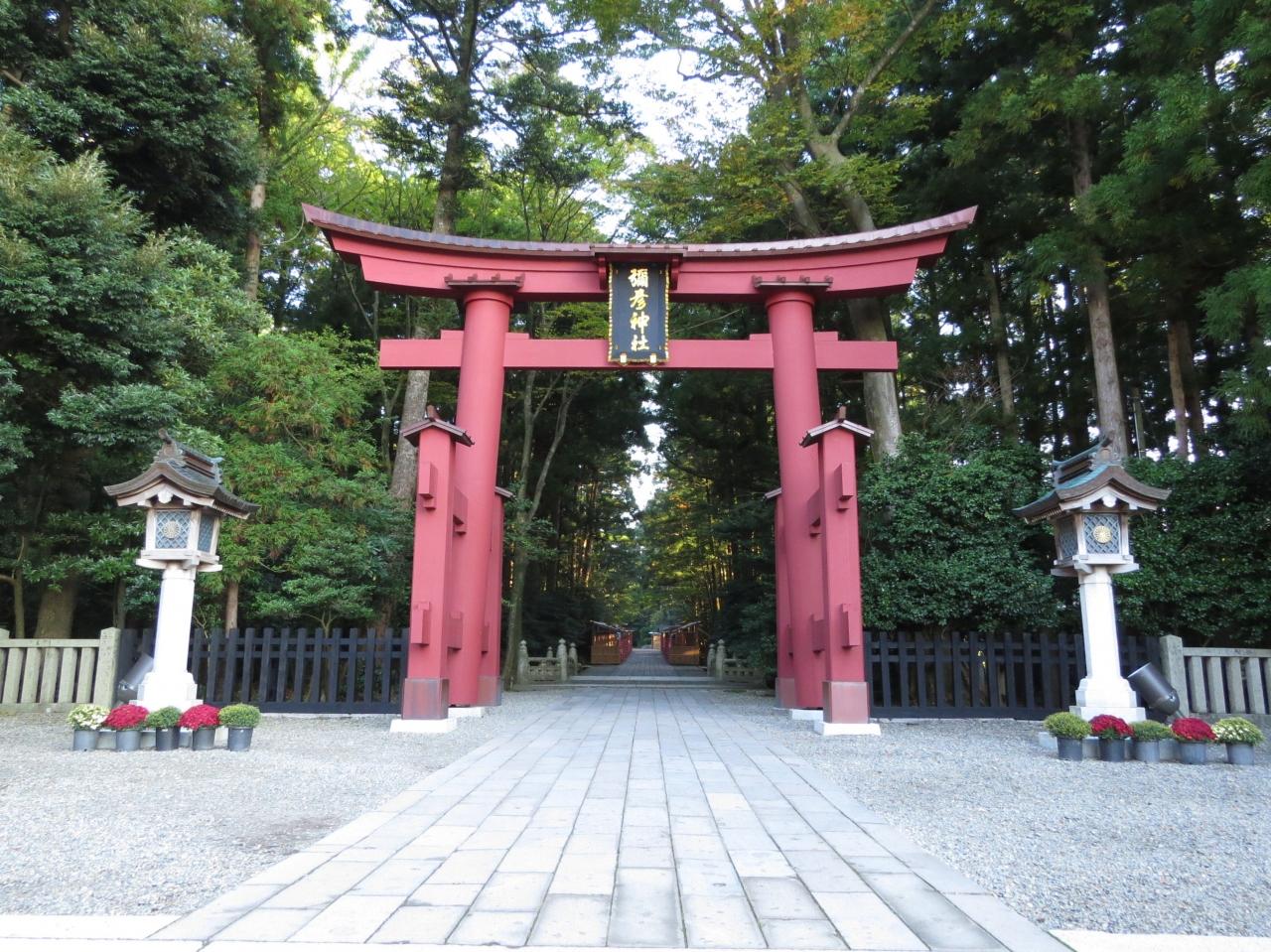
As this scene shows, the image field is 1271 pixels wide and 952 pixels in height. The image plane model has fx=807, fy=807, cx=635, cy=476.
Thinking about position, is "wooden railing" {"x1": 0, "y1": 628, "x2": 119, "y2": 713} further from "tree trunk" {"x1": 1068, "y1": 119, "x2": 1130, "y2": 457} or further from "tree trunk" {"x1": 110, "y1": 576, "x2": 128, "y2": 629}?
"tree trunk" {"x1": 1068, "y1": 119, "x2": 1130, "y2": 457}

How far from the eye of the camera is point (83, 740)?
23.0ft

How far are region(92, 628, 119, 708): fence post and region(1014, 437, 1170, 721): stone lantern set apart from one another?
10.7 metres

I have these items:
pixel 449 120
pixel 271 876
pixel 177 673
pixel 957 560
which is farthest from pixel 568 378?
pixel 271 876

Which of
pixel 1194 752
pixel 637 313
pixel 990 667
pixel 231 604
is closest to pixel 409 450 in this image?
pixel 231 604

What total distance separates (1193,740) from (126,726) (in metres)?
9.02

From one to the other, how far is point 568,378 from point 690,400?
3080 mm

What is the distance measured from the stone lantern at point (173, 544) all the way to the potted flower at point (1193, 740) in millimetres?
8837

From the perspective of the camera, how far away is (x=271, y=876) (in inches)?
126

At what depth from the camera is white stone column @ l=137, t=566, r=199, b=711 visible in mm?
7664

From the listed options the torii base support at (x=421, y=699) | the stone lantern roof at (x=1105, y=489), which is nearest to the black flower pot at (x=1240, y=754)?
the stone lantern roof at (x=1105, y=489)

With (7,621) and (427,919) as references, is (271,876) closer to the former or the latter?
(427,919)

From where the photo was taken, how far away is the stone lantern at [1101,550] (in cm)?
763

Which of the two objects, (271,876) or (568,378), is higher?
(568,378)

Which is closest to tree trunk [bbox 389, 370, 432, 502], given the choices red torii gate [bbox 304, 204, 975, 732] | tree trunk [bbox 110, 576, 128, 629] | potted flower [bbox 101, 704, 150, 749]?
red torii gate [bbox 304, 204, 975, 732]
